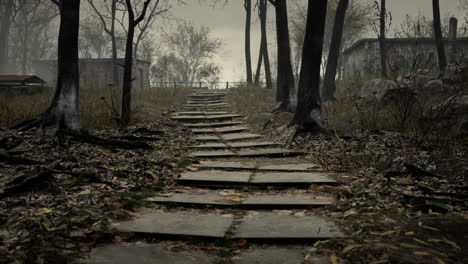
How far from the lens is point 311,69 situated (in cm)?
798

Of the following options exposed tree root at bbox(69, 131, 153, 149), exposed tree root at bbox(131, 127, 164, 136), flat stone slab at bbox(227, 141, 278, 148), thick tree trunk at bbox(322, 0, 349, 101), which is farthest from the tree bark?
exposed tree root at bbox(69, 131, 153, 149)

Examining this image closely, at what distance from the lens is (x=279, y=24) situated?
1162 centimetres

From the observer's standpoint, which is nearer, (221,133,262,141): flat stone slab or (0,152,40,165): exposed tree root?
(0,152,40,165): exposed tree root

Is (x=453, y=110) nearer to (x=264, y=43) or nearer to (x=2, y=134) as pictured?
(x=2, y=134)

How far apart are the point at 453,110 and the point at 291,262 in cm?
513

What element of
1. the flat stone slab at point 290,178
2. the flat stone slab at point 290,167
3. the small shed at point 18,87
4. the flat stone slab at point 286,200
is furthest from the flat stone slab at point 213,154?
the small shed at point 18,87

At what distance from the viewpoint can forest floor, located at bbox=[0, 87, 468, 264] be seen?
277 cm

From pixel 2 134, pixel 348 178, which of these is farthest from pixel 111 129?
pixel 348 178

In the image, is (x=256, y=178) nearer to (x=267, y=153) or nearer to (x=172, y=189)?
(x=172, y=189)

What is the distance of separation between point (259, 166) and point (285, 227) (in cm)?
248

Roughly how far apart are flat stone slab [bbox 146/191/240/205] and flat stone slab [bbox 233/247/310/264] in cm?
115

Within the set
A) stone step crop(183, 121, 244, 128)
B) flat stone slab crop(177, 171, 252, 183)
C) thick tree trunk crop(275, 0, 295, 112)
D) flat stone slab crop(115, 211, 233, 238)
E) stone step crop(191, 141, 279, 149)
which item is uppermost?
thick tree trunk crop(275, 0, 295, 112)

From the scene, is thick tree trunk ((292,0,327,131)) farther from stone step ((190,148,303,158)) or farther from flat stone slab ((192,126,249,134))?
flat stone slab ((192,126,249,134))

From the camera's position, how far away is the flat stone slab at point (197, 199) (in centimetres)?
406
